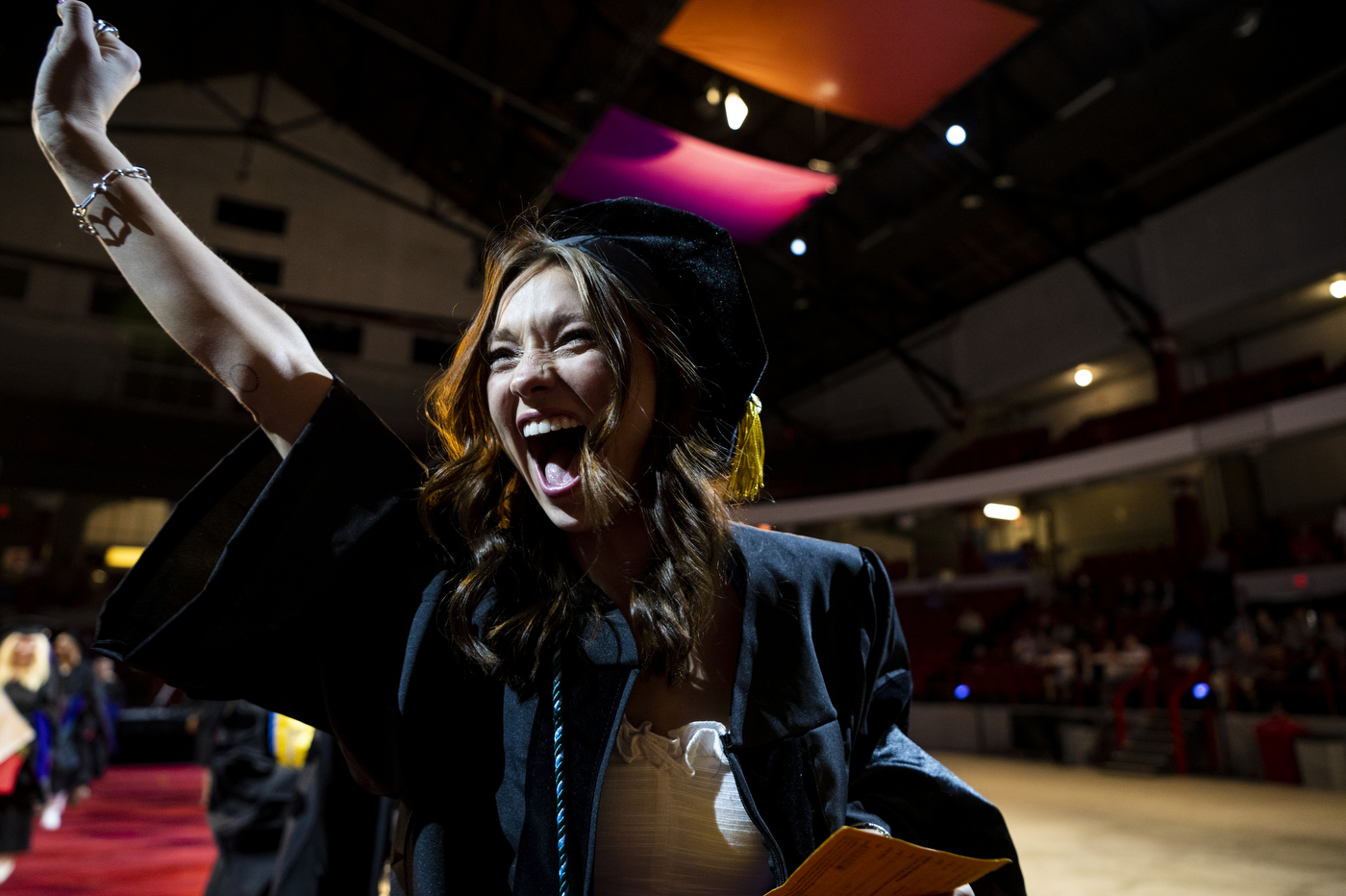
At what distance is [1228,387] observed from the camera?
12.7 meters

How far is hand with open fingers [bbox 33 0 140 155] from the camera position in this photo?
0.67m

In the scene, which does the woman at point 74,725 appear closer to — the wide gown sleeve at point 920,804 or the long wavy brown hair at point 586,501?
the long wavy brown hair at point 586,501

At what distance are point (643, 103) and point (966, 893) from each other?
13609 mm

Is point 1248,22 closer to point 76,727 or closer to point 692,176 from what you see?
point 692,176

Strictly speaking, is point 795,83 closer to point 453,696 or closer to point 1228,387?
point 453,696

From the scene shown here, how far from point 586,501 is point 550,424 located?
0.08 metres

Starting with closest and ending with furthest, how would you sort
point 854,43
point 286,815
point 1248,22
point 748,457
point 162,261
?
point 162,261 < point 748,457 < point 286,815 < point 854,43 < point 1248,22

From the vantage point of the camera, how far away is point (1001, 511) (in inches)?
635

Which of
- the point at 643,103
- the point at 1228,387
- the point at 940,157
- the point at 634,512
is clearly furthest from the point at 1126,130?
the point at 634,512

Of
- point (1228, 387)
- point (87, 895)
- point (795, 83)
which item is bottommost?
point (87, 895)

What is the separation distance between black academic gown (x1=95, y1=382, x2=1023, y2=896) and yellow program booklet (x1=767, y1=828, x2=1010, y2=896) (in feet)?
0.27

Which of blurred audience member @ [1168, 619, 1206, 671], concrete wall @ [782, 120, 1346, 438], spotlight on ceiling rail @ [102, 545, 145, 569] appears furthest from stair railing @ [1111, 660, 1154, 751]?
spotlight on ceiling rail @ [102, 545, 145, 569]

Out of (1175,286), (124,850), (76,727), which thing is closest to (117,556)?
(76,727)

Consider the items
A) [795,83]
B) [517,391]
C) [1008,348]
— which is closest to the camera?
[517,391]
